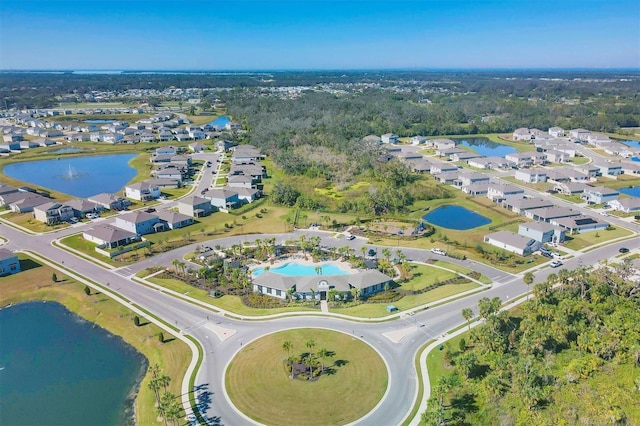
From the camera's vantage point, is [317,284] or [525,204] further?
[525,204]

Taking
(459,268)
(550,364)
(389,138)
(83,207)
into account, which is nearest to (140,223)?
(83,207)

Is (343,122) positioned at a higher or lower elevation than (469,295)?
higher

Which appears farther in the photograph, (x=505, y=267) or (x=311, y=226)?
(x=311, y=226)

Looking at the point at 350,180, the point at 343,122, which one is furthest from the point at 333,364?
the point at 343,122

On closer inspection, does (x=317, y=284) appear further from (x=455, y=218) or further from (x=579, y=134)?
(x=579, y=134)

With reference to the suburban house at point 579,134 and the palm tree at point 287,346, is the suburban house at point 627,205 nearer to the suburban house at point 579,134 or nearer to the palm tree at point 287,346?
the palm tree at point 287,346

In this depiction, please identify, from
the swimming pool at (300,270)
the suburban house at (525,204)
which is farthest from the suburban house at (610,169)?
the swimming pool at (300,270)

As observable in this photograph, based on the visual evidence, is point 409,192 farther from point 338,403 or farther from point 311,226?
point 338,403

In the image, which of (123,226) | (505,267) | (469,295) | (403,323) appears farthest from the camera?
(123,226)
